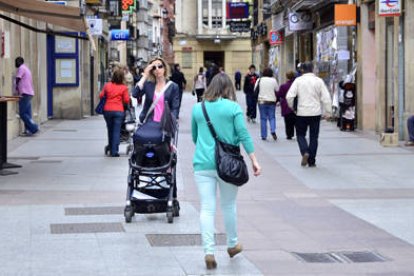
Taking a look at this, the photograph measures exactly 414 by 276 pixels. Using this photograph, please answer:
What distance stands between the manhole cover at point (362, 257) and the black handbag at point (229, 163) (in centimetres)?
133

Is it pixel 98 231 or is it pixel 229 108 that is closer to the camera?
pixel 229 108

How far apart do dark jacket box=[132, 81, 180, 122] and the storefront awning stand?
4245 millimetres

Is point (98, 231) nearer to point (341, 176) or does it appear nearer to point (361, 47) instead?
point (341, 176)

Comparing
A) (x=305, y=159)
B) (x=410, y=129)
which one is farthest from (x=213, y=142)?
(x=410, y=129)

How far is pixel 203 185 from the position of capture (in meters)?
8.09

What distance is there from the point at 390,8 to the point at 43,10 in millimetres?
7957

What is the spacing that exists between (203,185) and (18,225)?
2.90 meters

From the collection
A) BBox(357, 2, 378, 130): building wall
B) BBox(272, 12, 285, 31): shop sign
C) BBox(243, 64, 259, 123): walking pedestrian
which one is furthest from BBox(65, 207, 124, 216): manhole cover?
BBox(272, 12, 285, 31): shop sign

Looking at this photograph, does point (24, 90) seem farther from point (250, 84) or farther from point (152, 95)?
point (152, 95)

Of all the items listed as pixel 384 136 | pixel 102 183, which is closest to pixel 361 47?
pixel 384 136

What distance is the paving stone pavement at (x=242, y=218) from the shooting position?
8.17 meters

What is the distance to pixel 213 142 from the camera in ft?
26.6

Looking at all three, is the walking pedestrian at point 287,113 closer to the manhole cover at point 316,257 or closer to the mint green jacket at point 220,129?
the manhole cover at point 316,257

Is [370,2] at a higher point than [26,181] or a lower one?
higher
